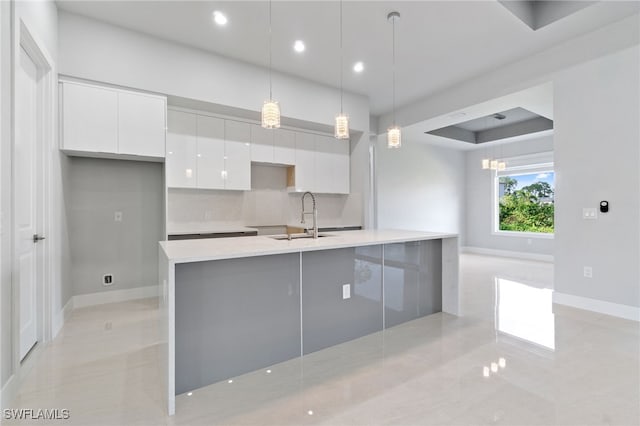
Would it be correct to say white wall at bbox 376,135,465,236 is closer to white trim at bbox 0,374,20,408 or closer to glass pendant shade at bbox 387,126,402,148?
glass pendant shade at bbox 387,126,402,148

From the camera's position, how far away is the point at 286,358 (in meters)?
2.33

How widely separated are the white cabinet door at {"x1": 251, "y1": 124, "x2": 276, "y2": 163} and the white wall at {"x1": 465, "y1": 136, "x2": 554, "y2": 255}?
6.07 metres

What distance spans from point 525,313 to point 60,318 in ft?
16.0

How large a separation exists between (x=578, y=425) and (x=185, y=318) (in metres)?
2.31

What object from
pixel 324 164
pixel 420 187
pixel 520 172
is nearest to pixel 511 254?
pixel 520 172

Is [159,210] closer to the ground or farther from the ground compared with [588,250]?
farther from the ground

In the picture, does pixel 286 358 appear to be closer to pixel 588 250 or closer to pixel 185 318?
pixel 185 318

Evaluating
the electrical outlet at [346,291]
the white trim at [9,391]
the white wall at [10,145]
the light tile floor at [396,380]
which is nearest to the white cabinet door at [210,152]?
the white wall at [10,145]

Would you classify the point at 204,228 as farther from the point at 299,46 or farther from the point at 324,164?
the point at 299,46

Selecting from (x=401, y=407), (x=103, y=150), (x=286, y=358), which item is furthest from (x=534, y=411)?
(x=103, y=150)

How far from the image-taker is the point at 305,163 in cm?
495

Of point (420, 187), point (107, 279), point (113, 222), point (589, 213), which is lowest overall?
point (107, 279)

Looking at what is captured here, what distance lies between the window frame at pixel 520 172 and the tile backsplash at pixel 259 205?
4606 mm

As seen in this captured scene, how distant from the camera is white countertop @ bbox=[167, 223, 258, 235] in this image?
157 inches
